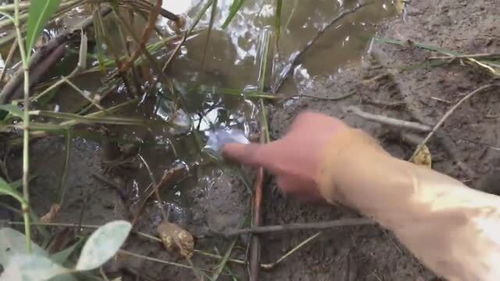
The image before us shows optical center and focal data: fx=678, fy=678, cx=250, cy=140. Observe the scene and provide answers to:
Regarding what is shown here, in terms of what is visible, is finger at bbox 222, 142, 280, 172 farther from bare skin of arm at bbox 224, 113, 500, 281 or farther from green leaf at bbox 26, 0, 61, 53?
green leaf at bbox 26, 0, 61, 53

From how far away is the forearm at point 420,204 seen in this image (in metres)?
0.92

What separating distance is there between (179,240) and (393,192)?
0.45 m

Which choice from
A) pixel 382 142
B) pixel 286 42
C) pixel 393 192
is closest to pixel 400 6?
pixel 286 42

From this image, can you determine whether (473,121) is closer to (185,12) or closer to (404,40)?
(404,40)

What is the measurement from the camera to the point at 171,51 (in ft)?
5.04

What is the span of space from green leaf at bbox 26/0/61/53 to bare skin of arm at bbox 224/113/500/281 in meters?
0.45

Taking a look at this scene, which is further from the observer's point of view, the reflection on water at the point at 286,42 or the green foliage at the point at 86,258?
the reflection on water at the point at 286,42

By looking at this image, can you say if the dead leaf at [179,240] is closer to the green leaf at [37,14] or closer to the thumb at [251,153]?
the thumb at [251,153]

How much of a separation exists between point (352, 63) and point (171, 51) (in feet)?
1.35

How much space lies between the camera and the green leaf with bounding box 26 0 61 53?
0.99 meters

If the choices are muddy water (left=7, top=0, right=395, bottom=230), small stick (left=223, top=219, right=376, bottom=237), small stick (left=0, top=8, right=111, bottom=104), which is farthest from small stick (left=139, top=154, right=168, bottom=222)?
small stick (left=0, top=8, right=111, bottom=104)

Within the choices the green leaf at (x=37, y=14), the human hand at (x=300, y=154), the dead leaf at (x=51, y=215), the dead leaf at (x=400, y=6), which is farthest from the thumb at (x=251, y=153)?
the dead leaf at (x=400, y=6)

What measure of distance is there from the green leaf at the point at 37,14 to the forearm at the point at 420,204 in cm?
50

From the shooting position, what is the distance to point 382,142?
138 cm
